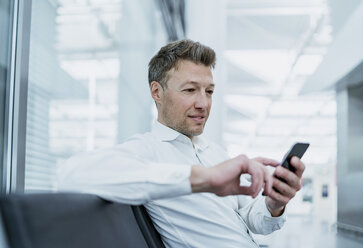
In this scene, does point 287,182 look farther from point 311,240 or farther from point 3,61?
point 311,240

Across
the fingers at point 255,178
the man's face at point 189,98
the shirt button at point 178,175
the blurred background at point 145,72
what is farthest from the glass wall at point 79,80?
the fingers at point 255,178

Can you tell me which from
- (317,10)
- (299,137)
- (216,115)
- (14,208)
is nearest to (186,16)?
(216,115)

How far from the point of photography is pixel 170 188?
934mm

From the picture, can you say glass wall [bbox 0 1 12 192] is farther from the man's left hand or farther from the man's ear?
the man's left hand

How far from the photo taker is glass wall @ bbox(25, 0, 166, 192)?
1.46 metres

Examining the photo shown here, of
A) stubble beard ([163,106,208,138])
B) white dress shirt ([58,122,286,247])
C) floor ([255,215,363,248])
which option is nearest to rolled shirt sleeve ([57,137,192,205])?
white dress shirt ([58,122,286,247])

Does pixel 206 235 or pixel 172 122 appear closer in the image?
pixel 206 235

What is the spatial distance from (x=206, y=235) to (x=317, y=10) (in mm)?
5831

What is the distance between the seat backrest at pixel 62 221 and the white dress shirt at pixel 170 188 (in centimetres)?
7

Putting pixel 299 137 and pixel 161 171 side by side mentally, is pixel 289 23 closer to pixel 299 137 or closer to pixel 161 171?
pixel 161 171

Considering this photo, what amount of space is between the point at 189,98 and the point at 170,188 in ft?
2.17

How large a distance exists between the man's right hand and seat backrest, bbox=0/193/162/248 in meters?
0.22

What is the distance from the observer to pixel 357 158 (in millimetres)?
4500

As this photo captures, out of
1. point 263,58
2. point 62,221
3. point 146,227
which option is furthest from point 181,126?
point 263,58
